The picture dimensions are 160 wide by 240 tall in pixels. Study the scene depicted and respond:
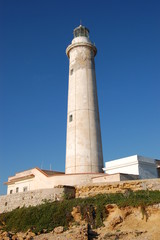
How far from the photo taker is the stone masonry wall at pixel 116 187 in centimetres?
1616

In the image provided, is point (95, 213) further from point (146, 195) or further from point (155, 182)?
point (155, 182)

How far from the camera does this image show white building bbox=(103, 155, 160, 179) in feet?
64.9

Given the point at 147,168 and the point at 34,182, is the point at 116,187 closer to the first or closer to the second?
the point at 147,168

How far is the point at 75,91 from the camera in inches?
912

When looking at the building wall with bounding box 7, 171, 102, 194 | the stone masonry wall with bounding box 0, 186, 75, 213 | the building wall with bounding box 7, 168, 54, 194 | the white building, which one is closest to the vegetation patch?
the stone masonry wall with bounding box 0, 186, 75, 213

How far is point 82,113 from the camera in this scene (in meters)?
22.2

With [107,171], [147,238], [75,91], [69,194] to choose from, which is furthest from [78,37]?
[147,238]

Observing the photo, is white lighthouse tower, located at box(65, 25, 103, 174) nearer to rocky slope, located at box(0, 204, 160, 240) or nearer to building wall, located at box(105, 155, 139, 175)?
building wall, located at box(105, 155, 139, 175)

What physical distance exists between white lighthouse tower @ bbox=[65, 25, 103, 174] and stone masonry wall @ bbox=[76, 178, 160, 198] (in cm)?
332

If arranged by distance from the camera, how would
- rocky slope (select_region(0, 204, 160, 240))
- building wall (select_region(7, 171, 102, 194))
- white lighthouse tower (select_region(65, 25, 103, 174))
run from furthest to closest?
white lighthouse tower (select_region(65, 25, 103, 174)) < building wall (select_region(7, 171, 102, 194)) < rocky slope (select_region(0, 204, 160, 240))

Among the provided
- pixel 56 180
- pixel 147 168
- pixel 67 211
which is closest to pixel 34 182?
pixel 56 180

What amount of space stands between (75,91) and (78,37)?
19.1ft

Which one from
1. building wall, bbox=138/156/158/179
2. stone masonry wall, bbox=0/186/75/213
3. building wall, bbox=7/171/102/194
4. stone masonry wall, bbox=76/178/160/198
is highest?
building wall, bbox=138/156/158/179

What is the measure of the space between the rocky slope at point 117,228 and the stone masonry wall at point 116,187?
2393 mm
